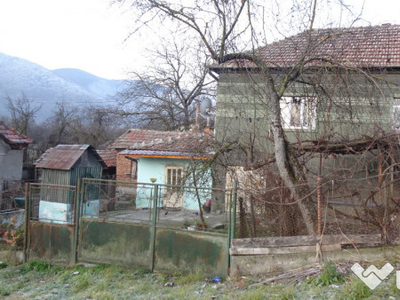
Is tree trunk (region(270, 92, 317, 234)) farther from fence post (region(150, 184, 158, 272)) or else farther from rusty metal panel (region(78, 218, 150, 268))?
rusty metal panel (region(78, 218, 150, 268))

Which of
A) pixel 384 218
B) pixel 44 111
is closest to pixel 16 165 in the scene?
pixel 384 218

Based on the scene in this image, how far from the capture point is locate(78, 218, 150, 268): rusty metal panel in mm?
7395

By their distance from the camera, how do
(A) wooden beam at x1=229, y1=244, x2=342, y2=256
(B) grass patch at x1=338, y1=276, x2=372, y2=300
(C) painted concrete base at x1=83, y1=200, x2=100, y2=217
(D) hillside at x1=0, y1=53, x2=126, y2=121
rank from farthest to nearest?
1. (D) hillside at x1=0, y1=53, x2=126, y2=121
2. (C) painted concrete base at x1=83, y1=200, x2=100, y2=217
3. (A) wooden beam at x1=229, y1=244, x2=342, y2=256
4. (B) grass patch at x1=338, y1=276, x2=372, y2=300

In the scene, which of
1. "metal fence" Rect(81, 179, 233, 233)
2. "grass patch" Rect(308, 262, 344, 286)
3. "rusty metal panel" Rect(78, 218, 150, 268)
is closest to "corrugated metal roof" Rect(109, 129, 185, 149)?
"metal fence" Rect(81, 179, 233, 233)

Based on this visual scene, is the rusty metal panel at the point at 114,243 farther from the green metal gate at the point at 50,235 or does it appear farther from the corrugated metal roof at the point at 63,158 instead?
the corrugated metal roof at the point at 63,158

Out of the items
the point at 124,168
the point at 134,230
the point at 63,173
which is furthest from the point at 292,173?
the point at 124,168

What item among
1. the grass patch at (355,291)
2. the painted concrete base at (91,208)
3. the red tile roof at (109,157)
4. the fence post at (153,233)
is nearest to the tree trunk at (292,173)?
the grass patch at (355,291)

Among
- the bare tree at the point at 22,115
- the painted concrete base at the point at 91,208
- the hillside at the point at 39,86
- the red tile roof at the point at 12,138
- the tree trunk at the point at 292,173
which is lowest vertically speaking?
the painted concrete base at the point at 91,208

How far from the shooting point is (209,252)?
270 inches

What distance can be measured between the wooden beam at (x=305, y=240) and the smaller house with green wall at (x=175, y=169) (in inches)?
50.5

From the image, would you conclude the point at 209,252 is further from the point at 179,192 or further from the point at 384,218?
the point at 384,218

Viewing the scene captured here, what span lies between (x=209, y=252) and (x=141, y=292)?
151 cm

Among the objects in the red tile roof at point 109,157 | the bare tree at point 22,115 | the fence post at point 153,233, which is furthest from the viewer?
the bare tree at point 22,115

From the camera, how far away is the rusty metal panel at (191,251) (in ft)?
22.2
